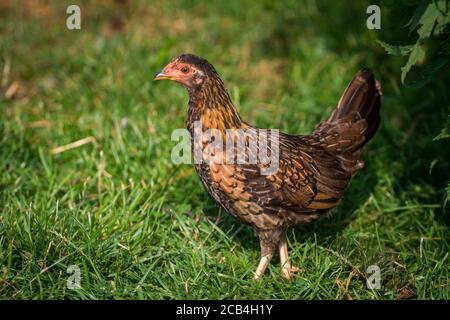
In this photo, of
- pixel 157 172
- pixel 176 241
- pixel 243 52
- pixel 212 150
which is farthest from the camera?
pixel 243 52

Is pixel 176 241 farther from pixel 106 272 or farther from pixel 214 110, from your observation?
pixel 214 110

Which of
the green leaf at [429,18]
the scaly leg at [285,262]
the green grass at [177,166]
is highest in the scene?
the green leaf at [429,18]

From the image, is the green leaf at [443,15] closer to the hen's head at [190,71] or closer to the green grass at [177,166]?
the green grass at [177,166]

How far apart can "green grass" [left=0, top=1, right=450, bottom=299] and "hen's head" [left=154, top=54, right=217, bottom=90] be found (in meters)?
1.05

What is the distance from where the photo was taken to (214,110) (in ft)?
12.8

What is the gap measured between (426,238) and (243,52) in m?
3.32

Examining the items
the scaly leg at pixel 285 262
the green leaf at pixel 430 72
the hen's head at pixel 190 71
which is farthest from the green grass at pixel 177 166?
the hen's head at pixel 190 71

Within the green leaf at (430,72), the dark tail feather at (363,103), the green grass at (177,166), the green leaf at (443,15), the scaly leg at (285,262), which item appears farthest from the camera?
the dark tail feather at (363,103)

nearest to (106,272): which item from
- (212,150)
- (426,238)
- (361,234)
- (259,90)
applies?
(212,150)

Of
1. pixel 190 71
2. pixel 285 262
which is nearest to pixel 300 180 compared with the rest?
pixel 285 262

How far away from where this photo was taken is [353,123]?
4371mm

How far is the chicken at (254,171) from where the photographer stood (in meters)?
3.83

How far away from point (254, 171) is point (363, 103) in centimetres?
112

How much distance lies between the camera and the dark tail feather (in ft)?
14.5
